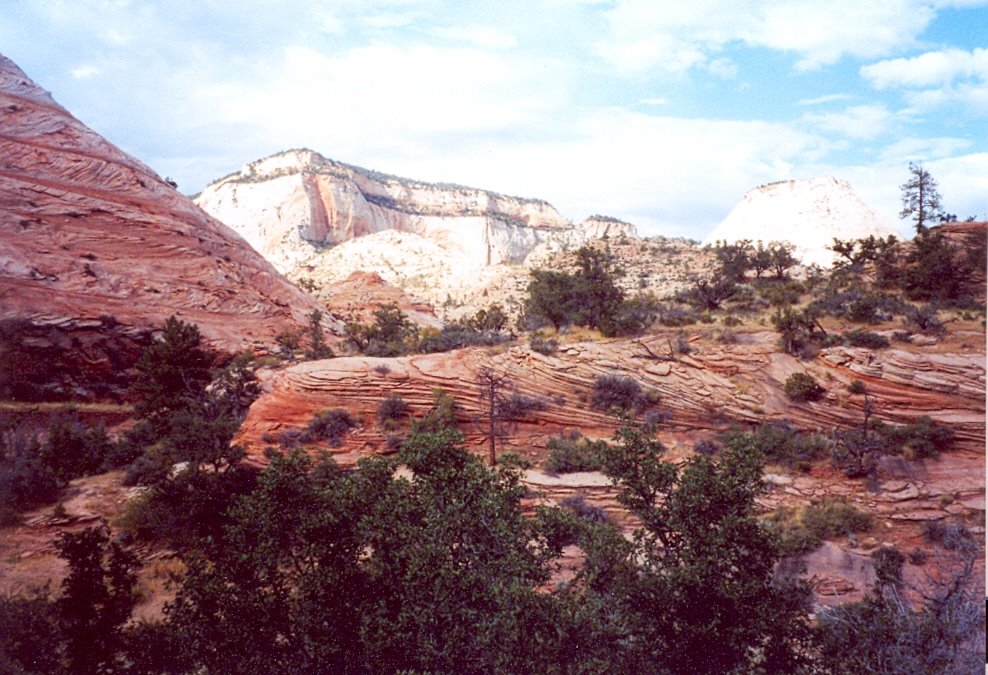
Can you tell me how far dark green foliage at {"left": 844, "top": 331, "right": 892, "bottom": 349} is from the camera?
14000 millimetres

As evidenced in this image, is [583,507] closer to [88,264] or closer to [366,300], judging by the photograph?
[88,264]

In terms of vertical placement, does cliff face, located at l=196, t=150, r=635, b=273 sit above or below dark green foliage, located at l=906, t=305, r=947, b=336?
above

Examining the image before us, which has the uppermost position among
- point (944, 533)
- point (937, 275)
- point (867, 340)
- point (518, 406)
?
point (937, 275)

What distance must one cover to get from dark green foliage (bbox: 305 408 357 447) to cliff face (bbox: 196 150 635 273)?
43440 millimetres

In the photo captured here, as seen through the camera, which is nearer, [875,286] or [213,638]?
[213,638]

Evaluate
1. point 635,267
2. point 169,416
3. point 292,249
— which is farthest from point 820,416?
point 292,249

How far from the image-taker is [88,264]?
21.2 metres

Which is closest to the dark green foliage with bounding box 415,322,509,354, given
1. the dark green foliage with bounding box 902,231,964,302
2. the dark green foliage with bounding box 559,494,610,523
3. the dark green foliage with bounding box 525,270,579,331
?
the dark green foliage with bounding box 525,270,579,331

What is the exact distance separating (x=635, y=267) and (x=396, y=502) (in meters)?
30.3

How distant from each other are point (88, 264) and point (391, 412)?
1591 cm

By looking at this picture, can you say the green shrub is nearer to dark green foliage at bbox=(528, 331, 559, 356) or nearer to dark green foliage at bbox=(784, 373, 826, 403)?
dark green foliage at bbox=(784, 373, 826, 403)

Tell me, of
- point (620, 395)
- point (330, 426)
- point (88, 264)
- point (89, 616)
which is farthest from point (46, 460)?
point (620, 395)

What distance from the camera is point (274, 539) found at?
5578 mm

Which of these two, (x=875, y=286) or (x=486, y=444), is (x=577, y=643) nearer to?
(x=486, y=444)
